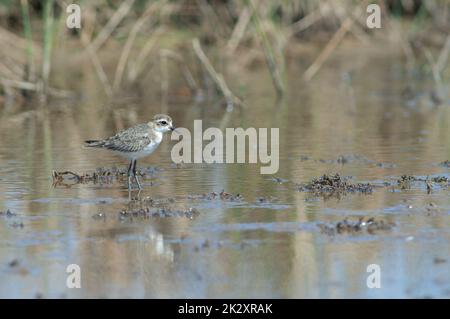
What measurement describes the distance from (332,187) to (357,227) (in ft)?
5.39

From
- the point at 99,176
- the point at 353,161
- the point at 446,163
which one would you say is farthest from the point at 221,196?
the point at 446,163

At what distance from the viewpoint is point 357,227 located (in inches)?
321

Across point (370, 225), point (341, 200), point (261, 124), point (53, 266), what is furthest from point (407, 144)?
point (53, 266)

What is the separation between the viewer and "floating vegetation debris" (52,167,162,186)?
34.2ft

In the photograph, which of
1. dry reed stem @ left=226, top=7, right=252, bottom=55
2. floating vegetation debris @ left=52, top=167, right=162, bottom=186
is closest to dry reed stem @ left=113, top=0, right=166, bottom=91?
dry reed stem @ left=226, top=7, right=252, bottom=55

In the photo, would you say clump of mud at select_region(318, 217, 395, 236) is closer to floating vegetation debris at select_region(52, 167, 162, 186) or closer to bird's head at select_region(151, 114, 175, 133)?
bird's head at select_region(151, 114, 175, 133)

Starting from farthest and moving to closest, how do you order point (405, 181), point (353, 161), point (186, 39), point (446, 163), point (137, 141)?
point (186, 39) < point (353, 161) < point (446, 163) < point (137, 141) < point (405, 181)

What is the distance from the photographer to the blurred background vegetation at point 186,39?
697 inches

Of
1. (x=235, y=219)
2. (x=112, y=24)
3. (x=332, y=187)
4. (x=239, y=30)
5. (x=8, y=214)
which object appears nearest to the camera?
(x=235, y=219)

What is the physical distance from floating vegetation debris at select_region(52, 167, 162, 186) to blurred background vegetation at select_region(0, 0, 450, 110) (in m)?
5.54

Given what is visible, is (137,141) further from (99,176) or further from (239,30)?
(239,30)

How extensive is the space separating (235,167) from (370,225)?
3229mm

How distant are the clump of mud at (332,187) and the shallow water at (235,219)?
139 millimetres

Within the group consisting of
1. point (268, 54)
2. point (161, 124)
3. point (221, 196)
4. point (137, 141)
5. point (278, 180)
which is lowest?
point (221, 196)
